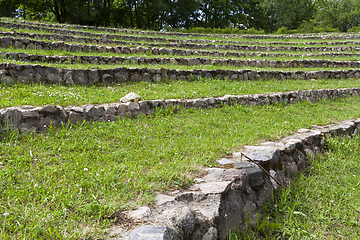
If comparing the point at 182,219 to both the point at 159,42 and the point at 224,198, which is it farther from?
the point at 159,42

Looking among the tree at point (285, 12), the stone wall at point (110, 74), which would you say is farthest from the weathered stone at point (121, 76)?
the tree at point (285, 12)

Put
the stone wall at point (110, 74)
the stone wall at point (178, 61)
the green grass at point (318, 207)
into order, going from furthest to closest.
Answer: the stone wall at point (178, 61), the stone wall at point (110, 74), the green grass at point (318, 207)

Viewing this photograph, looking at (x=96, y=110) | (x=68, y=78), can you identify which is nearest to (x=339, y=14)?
(x=68, y=78)

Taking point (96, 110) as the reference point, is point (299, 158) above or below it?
below

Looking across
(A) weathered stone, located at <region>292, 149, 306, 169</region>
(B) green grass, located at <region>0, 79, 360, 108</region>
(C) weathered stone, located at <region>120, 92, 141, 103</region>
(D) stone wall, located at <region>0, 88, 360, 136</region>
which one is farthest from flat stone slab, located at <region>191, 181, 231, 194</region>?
(B) green grass, located at <region>0, 79, 360, 108</region>

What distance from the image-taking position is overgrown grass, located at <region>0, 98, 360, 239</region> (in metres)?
2.12

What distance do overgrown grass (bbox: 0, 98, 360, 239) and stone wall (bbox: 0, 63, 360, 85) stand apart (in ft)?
8.22

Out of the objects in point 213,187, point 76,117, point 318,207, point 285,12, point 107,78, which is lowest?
point 318,207

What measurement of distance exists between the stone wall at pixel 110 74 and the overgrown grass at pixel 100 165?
2.51m

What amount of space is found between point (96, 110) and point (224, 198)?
334 centimetres

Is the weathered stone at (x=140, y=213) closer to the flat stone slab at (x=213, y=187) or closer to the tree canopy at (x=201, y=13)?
the flat stone slab at (x=213, y=187)

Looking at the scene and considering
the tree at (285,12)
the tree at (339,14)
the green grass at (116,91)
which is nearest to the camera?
the green grass at (116,91)

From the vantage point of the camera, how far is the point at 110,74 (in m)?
7.12

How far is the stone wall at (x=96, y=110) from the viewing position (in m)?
3.94
